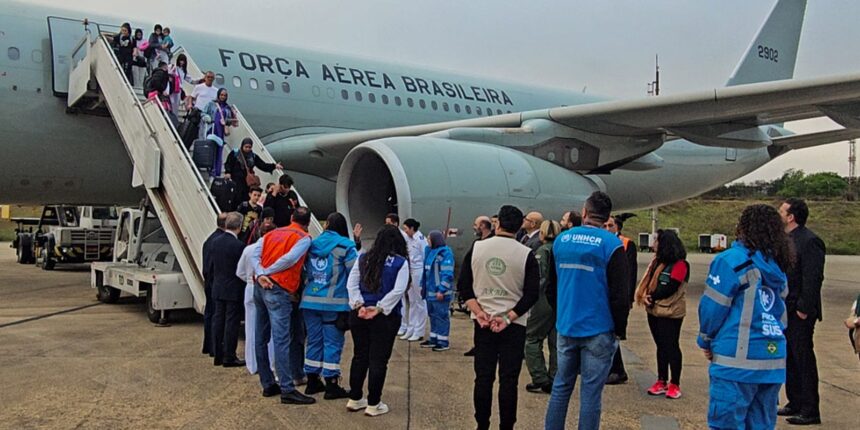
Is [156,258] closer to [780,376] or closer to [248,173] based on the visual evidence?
[248,173]

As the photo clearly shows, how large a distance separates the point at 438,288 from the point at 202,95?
4.02 metres

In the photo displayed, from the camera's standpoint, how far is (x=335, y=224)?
5.04m

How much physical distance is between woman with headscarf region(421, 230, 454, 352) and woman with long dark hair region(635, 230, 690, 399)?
2.10m

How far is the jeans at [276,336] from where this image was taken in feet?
15.7

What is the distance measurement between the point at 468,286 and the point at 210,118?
5.58 meters

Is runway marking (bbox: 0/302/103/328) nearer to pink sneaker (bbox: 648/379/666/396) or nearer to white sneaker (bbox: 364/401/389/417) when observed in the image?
white sneaker (bbox: 364/401/389/417)

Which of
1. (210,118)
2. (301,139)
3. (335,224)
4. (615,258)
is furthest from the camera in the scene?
(301,139)

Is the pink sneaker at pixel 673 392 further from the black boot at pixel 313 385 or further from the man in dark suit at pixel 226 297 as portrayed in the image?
the man in dark suit at pixel 226 297

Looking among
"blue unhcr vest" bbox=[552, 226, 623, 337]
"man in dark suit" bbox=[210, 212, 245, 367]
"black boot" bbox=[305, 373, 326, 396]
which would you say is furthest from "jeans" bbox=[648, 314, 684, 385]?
"man in dark suit" bbox=[210, 212, 245, 367]

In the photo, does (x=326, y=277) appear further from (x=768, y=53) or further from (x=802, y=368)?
(x=768, y=53)

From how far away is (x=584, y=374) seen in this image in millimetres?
3646

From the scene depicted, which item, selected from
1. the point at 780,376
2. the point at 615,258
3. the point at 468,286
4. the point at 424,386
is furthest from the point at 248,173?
the point at 780,376

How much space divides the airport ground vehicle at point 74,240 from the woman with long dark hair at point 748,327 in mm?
13824

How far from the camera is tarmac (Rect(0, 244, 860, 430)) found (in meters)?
4.30
